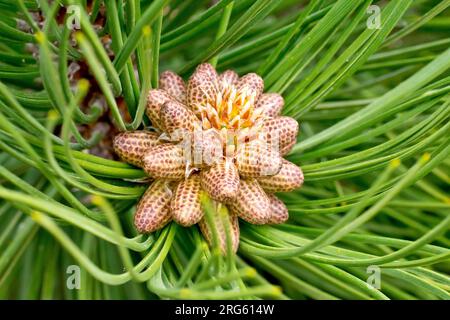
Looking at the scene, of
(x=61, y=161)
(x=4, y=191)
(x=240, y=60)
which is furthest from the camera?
(x=240, y=60)

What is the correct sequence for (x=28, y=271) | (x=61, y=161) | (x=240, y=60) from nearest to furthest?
(x=61, y=161), (x=240, y=60), (x=28, y=271)

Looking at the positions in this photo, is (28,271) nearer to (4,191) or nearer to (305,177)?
(305,177)

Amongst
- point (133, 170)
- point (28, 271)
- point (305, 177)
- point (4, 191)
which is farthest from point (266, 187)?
point (28, 271)
